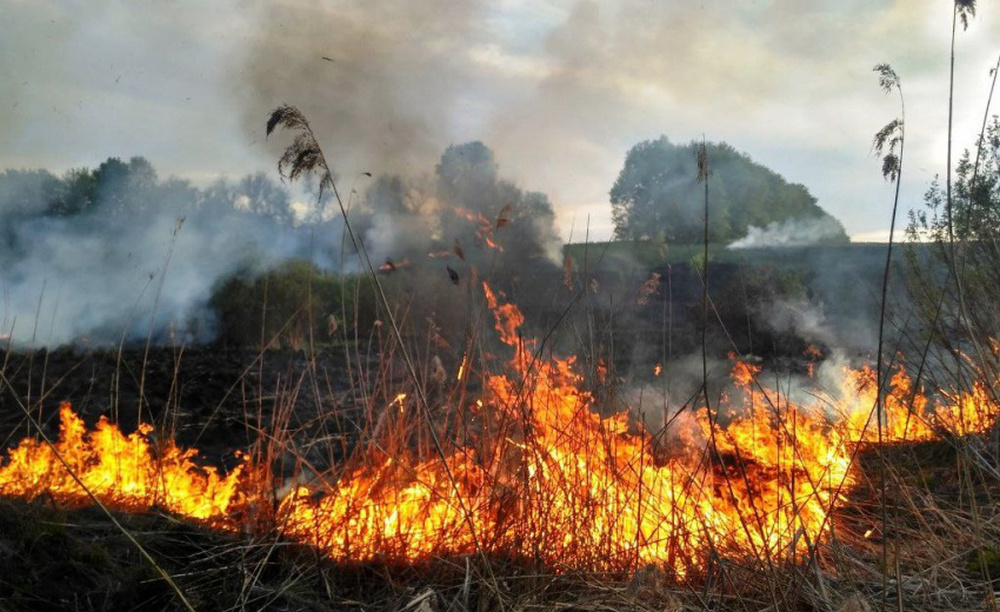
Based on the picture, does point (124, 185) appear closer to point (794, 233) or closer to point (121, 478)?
point (121, 478)

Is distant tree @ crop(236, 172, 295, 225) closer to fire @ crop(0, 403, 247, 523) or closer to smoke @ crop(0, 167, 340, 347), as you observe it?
smoke @ crop(0, 167, 340, 347)

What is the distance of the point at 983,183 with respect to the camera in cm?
493

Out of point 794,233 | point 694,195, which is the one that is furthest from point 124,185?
point 794,233

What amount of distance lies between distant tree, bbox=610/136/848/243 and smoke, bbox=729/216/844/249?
0.18 m

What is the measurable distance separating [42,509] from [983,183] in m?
5.65

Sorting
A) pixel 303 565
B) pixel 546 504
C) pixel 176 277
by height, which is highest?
pixel 176 277

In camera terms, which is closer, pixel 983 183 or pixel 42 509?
pixel 42 509

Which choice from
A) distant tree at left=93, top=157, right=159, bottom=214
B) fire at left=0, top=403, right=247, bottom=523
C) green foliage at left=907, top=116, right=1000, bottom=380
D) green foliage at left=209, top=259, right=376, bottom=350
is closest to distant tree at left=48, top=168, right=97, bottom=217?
distant tree at left=93, top=157, right=159, bottom=214

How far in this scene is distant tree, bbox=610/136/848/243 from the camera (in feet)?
39.8

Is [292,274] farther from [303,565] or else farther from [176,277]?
[303,565]

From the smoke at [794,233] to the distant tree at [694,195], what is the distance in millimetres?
175

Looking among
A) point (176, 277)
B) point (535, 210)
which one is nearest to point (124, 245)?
point (176, 277)

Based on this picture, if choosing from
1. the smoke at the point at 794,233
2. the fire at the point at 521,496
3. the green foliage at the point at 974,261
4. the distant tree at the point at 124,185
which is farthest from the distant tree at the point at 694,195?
the distant tree at the point at 124,185

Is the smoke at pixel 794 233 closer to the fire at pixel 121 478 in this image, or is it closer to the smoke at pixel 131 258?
the smoke at pixel 131 258
